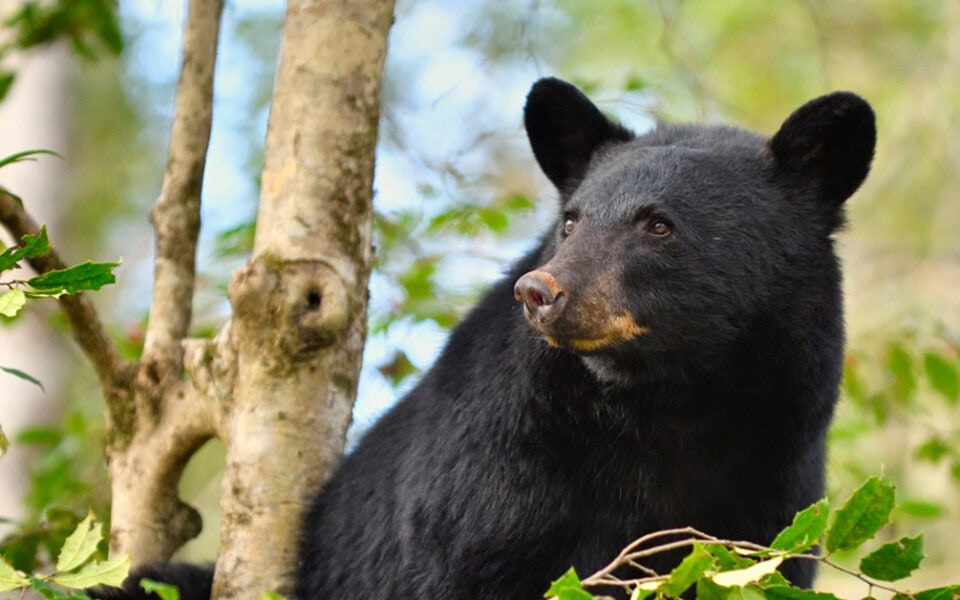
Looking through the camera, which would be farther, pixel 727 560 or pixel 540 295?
pixel 540 295

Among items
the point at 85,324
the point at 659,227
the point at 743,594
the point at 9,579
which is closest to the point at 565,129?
the point at 659,227

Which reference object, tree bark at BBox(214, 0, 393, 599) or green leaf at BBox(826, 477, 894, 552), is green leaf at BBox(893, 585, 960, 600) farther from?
tree bark at BBox(214, 0, 393, 599)

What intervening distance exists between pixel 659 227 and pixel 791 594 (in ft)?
4.61

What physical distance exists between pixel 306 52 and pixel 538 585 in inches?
70.5

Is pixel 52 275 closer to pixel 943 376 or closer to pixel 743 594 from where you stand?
pixel 743 594

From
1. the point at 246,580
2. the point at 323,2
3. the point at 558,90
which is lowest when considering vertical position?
the point at 246,580

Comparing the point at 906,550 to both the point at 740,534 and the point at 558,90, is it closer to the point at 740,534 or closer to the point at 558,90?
the point at 740,534

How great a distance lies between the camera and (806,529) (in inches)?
78.7

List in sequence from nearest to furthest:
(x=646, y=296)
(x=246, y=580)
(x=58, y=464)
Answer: (x=646, y=296) < (x=246, y=580) < (x=58, y=464)

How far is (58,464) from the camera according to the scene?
15.2 ft

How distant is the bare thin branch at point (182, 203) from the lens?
3.93 metres

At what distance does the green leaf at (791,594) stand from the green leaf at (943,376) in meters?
2.92

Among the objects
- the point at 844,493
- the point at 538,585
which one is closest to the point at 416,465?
the point at 538,585

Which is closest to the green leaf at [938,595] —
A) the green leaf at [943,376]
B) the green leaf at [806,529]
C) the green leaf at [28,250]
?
the green leaf at [806,529]
